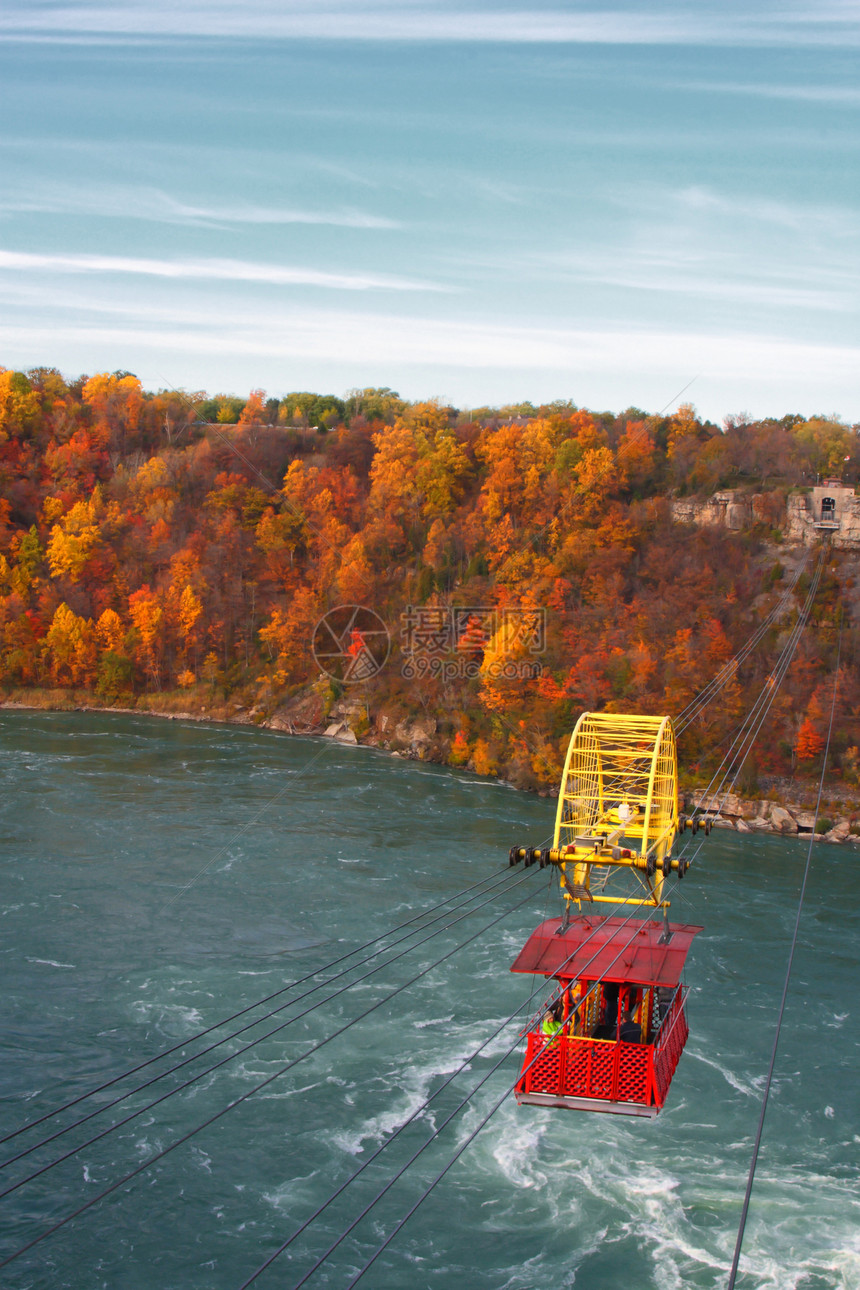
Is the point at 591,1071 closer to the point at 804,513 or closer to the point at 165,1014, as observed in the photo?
the point at 165,1014

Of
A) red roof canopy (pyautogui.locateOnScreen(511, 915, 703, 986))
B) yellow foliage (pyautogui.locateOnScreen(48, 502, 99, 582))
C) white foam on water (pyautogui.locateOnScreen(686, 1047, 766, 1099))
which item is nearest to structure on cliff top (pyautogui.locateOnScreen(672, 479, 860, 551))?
yellow foliage (pyautogui.locateOnScreen(48, 502, 99, 582))

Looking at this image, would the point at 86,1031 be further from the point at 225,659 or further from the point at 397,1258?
the point at 225,659

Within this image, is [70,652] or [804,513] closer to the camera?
[804,513]

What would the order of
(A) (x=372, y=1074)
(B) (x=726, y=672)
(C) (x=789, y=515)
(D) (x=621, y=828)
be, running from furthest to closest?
1. (C) (x=789, y=515)
2. (B) (x=726, y=672)
3. (A) (x=372, y=1074)
4. (D) (x=621, y=828)

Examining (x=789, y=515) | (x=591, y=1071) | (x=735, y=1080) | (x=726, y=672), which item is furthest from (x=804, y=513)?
(x=591, y=1071)

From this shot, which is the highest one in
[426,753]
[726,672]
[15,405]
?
Answer: [15,405]
